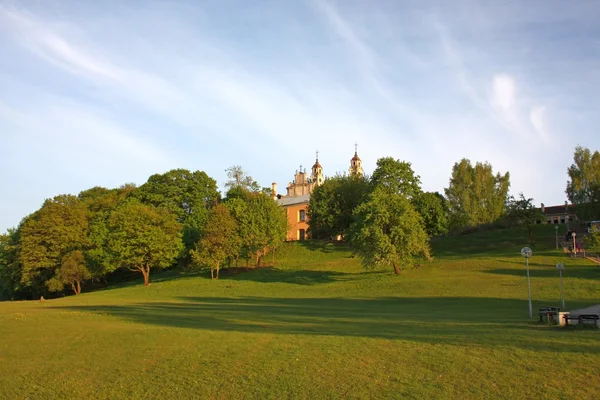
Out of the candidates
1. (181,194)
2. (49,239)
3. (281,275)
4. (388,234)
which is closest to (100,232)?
(49,239)

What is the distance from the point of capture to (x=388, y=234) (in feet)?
166

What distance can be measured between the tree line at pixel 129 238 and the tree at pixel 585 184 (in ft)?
159

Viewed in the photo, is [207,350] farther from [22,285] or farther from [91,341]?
[22,285]

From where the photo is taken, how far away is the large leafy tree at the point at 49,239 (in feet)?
211

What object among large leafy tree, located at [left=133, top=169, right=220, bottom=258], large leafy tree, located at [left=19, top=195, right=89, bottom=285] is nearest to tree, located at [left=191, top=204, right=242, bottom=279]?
large leafy tree, located at [left=133, top=169, right=220, bottom=258]

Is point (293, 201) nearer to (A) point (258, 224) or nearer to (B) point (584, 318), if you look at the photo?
(A) point (258, 224)

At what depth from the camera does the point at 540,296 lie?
33.0m

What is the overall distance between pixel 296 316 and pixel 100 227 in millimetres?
52845

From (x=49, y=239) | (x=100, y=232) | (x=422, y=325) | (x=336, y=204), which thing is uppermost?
(x=336, y=204)

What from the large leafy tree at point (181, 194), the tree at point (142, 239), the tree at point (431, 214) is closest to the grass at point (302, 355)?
the tree at point (142, 239)

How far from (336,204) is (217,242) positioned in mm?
24493

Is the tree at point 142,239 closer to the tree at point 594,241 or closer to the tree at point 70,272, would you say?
the tree at point 70,272

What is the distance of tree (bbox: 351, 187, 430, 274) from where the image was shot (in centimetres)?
4828

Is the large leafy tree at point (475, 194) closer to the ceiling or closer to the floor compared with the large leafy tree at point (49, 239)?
closer to the ceiling
